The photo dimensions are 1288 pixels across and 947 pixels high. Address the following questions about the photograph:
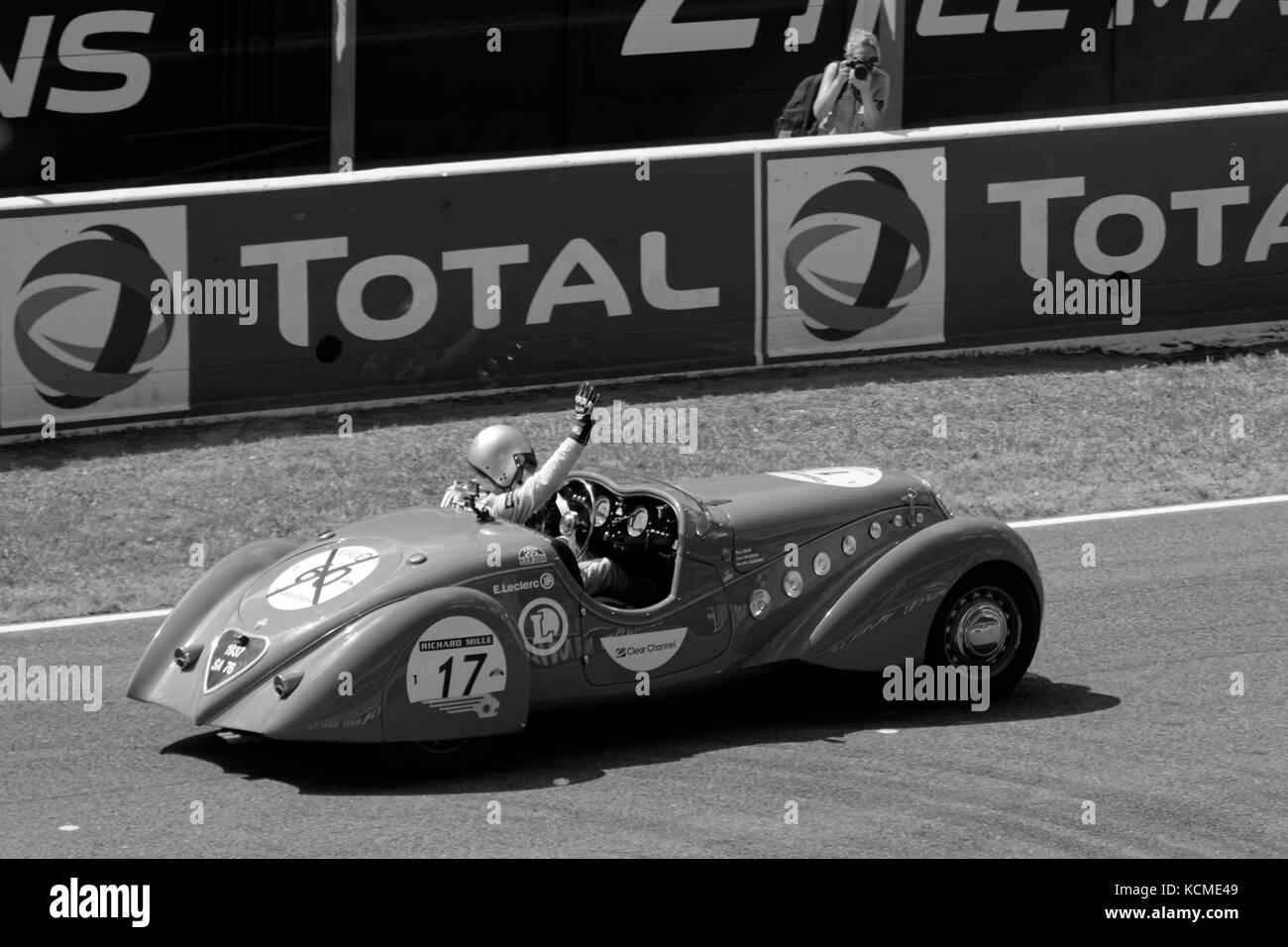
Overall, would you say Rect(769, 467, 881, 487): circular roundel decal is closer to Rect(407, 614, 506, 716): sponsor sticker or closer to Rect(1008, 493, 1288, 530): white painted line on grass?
Rect(407, 614, 506, 716): sponsor sticker

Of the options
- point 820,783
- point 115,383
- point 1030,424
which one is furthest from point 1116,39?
point 820,783

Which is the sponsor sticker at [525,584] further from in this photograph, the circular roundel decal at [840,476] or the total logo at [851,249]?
the total logo at [851,249]

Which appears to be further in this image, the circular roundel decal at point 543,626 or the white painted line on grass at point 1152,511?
the white painted line on grass at point 1152,511

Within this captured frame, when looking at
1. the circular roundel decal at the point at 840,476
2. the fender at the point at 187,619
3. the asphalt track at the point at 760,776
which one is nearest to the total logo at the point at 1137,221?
the asphalt track at the point at 760,776

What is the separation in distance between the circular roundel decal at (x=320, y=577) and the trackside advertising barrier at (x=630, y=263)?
195 inches

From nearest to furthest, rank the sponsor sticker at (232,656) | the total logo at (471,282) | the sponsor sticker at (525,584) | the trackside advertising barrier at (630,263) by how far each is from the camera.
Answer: the sponsor sticker at (232,656), the sponsor sticker at (525,584), the trackside advertising barrier at (630,263), the total logo at (471,282)

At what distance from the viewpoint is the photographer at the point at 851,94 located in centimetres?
1473

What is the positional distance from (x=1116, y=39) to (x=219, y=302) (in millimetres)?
10822

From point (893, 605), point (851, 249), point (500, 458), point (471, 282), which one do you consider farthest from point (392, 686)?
point (851, 249)

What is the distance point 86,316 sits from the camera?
12516 mm

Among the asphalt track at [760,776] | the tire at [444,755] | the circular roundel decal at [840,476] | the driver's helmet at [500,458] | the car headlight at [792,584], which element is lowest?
the asphalt track at [760,776]

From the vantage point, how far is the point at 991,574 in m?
8.83
